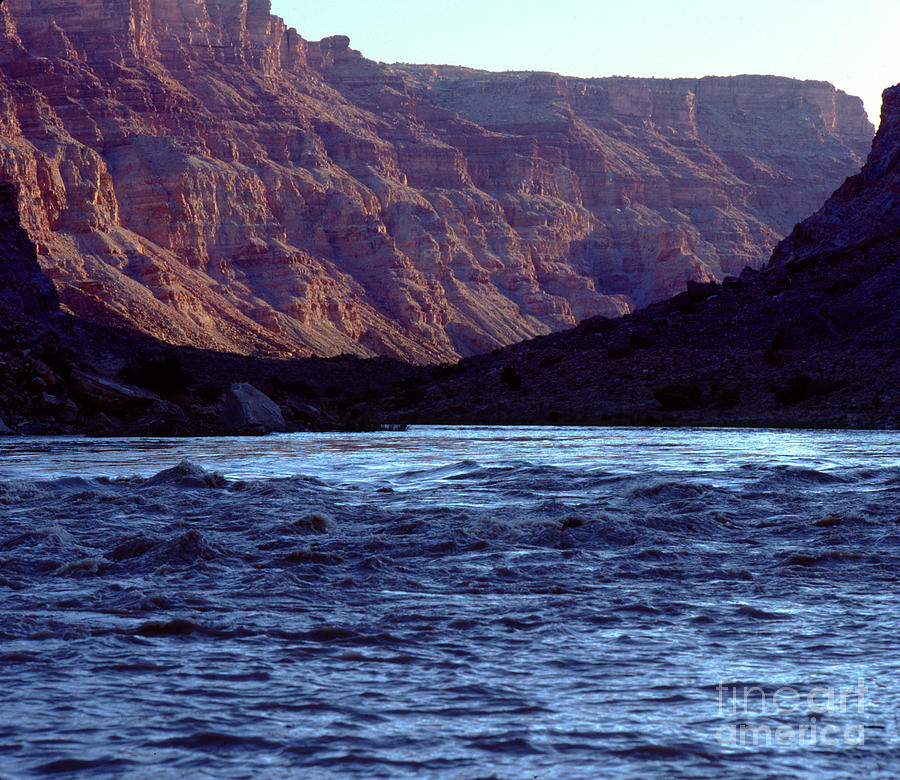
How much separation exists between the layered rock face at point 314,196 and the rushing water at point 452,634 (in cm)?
9328

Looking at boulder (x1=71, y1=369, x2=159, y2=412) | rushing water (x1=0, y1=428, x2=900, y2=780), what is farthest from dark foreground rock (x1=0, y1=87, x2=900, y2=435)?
rushing water (x1=0, y1=428, x2=900, y2=780)

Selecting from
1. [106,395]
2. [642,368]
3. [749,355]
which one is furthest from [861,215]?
[106,395]

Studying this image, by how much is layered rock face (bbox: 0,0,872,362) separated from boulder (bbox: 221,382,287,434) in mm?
68221

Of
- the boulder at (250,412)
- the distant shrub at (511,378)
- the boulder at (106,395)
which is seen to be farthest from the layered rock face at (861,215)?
the boulder at (106,395)

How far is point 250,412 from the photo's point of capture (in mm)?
35125

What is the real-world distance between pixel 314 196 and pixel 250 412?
4671 inches

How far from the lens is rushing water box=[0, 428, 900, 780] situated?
16.4 ft

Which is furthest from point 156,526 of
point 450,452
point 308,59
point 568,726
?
point 308,59

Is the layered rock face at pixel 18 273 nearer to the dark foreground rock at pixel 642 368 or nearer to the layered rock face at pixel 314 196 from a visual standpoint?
the dark foreground rock at pixel 642 368

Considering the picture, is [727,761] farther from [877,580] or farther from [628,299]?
[628,299]

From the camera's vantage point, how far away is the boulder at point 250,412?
114ft

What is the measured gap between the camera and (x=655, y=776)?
471 centimetres

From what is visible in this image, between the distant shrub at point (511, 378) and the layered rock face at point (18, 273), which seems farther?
the layered rock face at point (18, 273)

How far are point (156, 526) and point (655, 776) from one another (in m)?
8.49
